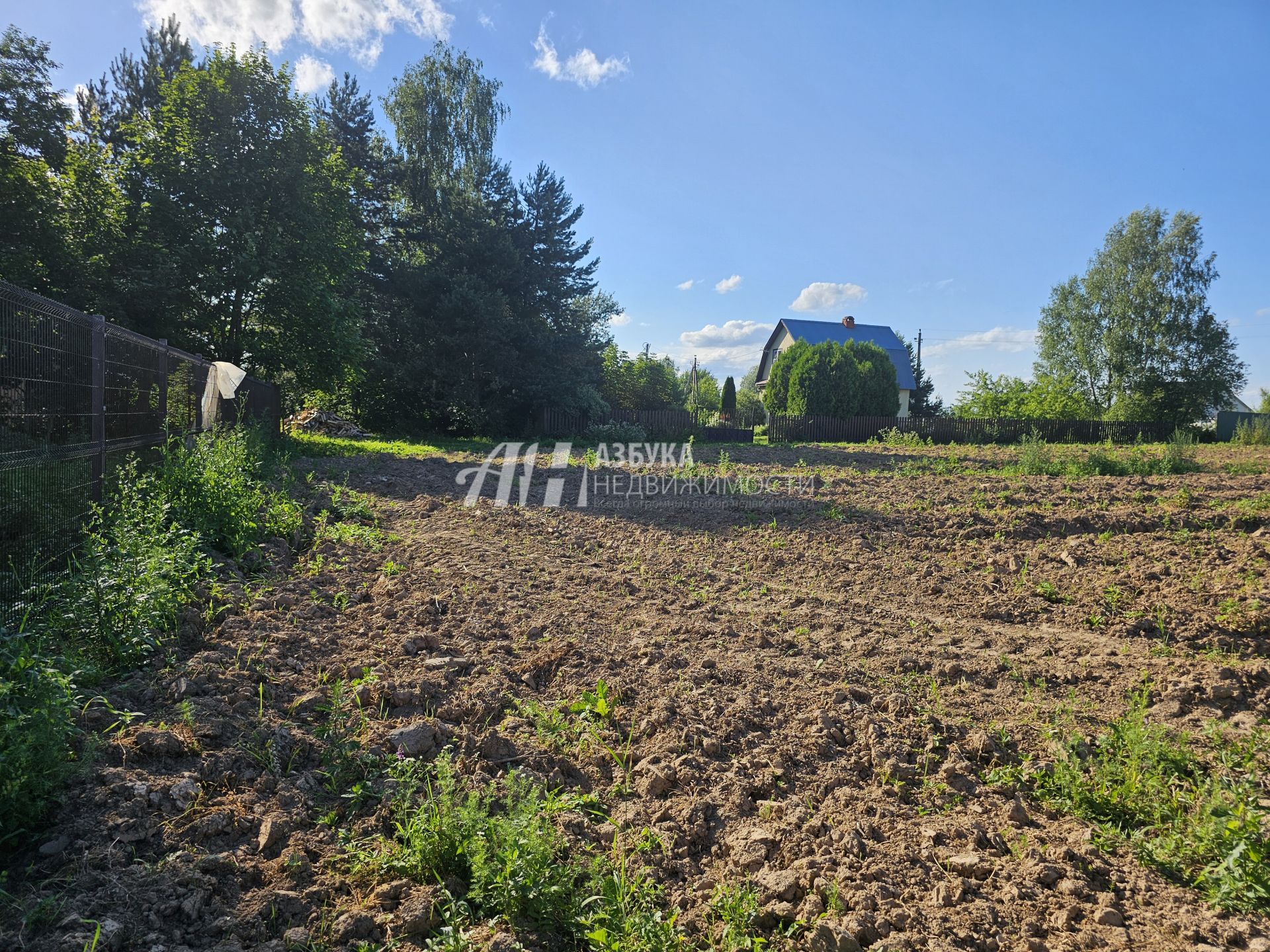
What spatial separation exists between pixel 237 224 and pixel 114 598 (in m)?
12.8

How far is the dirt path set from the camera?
1.93 meters

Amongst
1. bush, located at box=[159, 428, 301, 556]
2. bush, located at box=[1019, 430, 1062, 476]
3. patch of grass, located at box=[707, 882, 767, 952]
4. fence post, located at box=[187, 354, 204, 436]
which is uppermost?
fence post, located at box=[187, 354, 204, 436]

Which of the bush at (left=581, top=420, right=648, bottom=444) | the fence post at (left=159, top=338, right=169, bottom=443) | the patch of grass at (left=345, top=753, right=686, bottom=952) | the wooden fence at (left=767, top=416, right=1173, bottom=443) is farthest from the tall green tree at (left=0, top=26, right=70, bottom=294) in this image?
the wooden fence at (left=767, top=416, right=1173, bottom=443)

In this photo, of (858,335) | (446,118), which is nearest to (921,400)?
(858,335)

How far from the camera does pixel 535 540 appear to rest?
629cm

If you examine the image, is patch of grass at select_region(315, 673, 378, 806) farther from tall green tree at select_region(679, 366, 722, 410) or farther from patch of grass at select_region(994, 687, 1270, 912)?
tall green tree at select_region(679, 366, 722, 410)

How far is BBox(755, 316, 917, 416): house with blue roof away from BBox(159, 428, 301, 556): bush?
1205 inches

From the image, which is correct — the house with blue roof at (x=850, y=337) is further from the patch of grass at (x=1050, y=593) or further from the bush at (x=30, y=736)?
the bush at (x=30, y=736)

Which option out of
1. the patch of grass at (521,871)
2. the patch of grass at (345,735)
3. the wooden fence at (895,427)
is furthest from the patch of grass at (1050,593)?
the wooden fence at (895,427)

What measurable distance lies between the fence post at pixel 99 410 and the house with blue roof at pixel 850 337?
31659 mm

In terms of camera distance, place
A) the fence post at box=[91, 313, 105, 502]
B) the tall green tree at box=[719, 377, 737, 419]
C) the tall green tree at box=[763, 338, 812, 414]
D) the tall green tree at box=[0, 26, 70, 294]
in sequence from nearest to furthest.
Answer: the fence post at box=[91, 313, 105, 502], the tall green tree at box=[0, 26, 70, 294], the tall green tree at box=[763, 338, 812, 414], the tall green tree at box=[719, 377, 737, 419]

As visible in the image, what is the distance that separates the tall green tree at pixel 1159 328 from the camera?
92.1 feet

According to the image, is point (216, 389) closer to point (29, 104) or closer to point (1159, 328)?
point (29, 104)

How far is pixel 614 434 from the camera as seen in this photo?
64.0 ft
